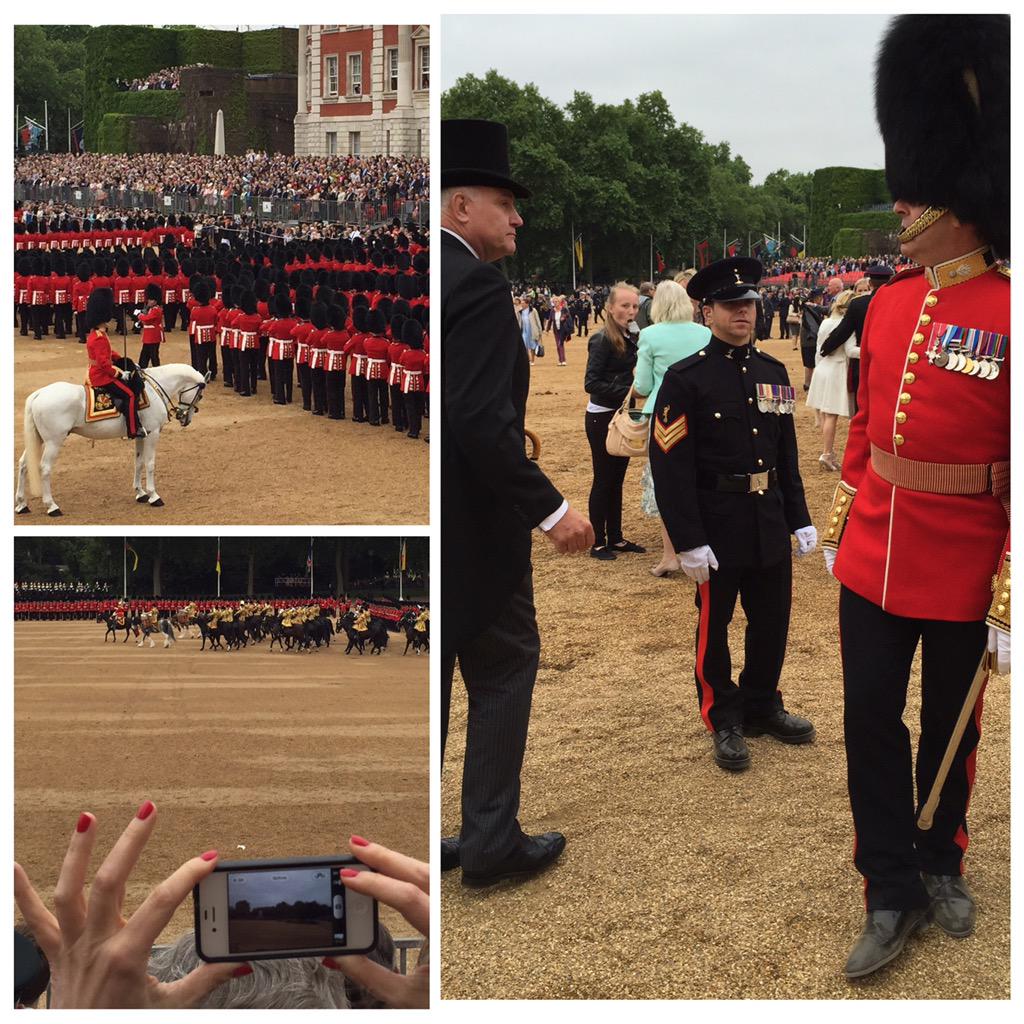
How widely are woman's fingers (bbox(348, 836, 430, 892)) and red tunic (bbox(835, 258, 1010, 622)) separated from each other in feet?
5.33

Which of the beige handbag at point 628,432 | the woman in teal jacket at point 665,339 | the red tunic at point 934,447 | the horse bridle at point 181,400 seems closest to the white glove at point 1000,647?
the red tunic at point 934,447

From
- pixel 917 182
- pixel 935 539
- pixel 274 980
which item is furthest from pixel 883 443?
pixel 274 980

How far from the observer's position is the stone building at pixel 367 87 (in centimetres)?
222

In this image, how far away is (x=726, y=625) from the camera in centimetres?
468

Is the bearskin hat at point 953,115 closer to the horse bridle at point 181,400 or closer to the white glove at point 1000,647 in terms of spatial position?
the white glove at point 1000,647

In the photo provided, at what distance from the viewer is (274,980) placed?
1.90m

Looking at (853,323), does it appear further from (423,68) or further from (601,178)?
(601,178)

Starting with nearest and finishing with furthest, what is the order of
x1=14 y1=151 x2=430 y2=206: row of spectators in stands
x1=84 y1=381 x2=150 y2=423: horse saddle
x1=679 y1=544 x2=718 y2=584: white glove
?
x1=14 y1=151 x2=430 y2=206: row of spectators in stands → x1=679 y1=544 x2=718 y2=584: white glove → x1=84 y1=381 x2=150 y2=423: horse saddle

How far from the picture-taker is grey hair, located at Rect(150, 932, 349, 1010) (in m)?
1.85

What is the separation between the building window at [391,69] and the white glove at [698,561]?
2392 millimetres

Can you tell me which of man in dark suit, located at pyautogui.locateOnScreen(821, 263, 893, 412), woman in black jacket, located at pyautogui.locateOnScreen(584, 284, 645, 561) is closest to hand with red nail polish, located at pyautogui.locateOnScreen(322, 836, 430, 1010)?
woman in black jacket, located at pyautogui.locateOnScreen(584, 284, 645, 561)

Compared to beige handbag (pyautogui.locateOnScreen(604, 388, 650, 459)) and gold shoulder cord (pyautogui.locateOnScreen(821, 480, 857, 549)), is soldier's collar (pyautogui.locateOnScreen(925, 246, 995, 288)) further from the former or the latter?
beige handbag (pyautogui.locateOnScreen(604, 388, 650, 459))

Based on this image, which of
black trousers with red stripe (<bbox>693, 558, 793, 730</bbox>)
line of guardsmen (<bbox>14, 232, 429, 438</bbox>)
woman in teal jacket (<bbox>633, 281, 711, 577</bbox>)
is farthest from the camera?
woman in teal jacket (<bbox>633, 281, 711, 577</bbox>)
